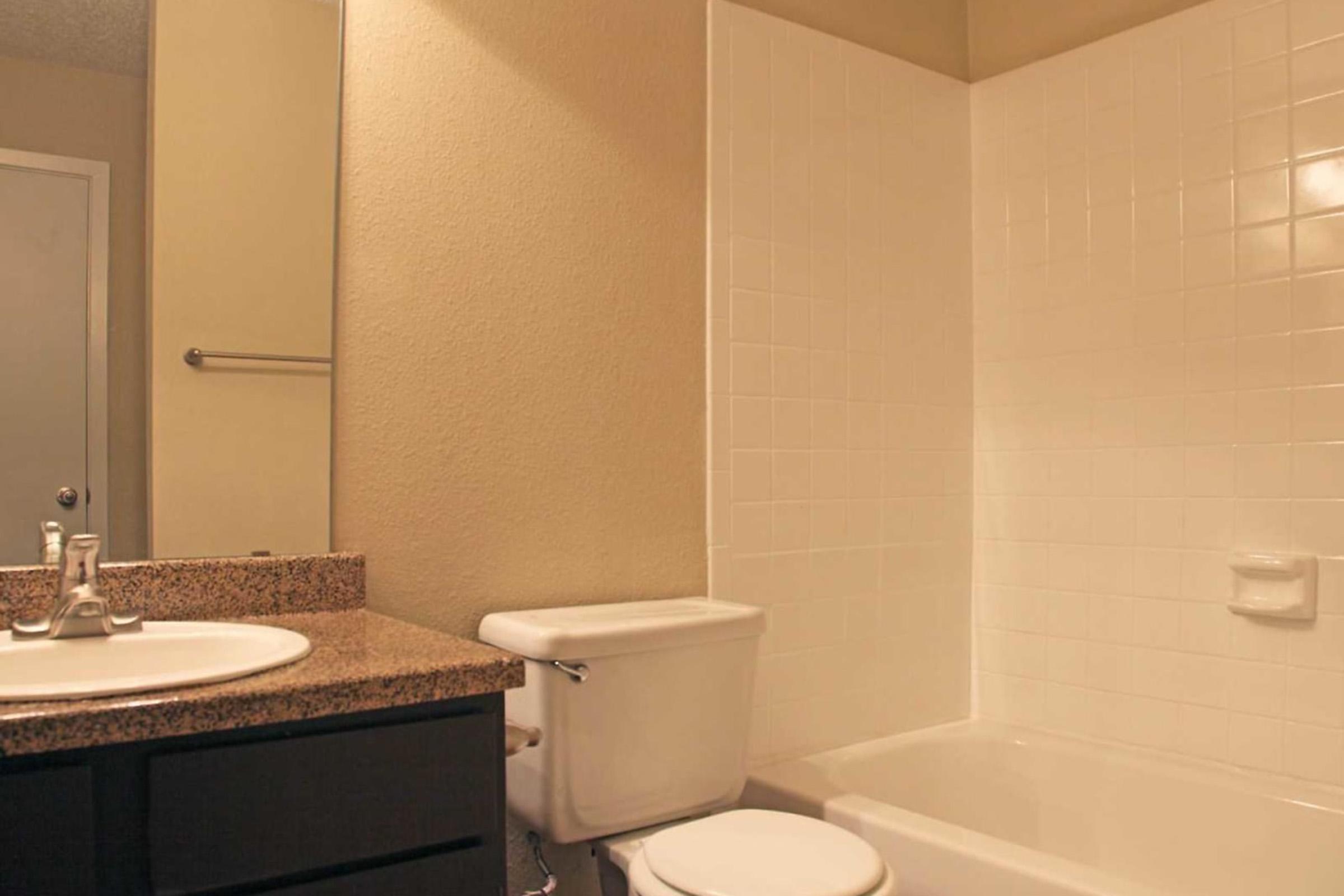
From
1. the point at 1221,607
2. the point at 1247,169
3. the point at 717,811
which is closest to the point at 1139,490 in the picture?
the point at 1221,607

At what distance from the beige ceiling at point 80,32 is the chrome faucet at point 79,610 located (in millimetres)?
687

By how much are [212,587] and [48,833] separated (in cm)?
62

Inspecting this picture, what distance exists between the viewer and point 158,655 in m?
1.38

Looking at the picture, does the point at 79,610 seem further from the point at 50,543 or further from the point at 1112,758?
the point at 1112,758

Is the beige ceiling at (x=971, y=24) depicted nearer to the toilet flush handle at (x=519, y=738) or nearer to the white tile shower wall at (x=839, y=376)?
the white tile shower wall at (x=839, y=376)

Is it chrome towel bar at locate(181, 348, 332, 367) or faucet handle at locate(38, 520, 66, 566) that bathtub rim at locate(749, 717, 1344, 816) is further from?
faucet handle at locate(38, 520, 66, 566)

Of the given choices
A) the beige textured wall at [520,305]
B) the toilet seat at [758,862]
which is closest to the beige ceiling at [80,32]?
the beige textured wall at [520,305]

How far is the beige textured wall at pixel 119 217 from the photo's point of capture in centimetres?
151

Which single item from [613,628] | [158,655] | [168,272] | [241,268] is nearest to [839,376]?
[613,628]

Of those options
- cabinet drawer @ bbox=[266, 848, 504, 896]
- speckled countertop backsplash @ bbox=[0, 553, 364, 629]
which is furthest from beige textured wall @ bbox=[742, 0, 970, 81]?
cabinet drawer @ bbox=[266, 848, 504, 896]

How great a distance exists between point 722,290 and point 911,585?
886mm

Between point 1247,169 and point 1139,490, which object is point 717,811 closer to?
point 1139,490

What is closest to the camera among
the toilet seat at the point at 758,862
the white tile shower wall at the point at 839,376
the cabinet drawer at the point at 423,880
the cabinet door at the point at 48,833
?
the cabinet door at the point at 48,833

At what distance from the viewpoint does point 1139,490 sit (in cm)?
239
